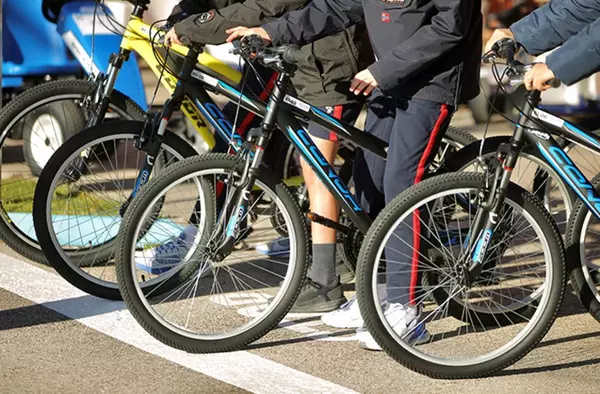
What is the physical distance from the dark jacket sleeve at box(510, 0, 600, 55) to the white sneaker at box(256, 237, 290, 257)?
213 centimetres

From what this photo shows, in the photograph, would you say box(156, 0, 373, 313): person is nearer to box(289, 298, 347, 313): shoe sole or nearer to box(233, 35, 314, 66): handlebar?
box(289, 298, 347, 313): shoe sole

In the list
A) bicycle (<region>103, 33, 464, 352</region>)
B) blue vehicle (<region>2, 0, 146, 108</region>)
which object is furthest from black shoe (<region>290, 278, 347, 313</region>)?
blue vehicle (<region>2, 0, 146, 108</region>)

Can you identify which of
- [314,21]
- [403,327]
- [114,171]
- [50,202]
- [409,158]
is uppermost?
[314,21]

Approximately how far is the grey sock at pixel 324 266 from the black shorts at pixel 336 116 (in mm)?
514

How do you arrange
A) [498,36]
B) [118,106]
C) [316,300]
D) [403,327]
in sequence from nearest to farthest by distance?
[498,36] → [403,327] → [316,300] → [118,106]

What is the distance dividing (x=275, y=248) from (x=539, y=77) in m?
2.57

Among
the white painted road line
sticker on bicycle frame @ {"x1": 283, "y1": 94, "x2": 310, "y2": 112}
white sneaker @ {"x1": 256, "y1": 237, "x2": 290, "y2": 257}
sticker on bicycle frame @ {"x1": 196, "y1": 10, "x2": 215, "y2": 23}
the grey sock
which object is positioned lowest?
the white painted road line

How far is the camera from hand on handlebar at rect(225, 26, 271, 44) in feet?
18.4

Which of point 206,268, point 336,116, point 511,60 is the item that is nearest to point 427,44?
point 511,60

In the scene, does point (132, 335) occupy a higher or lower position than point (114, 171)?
lower

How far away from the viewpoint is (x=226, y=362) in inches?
208

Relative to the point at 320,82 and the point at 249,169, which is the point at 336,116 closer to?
the point at 320,82

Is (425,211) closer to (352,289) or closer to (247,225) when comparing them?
(247,225)

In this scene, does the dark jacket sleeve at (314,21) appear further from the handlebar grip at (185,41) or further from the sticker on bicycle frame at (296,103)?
the handlebar grip at (185,41)
